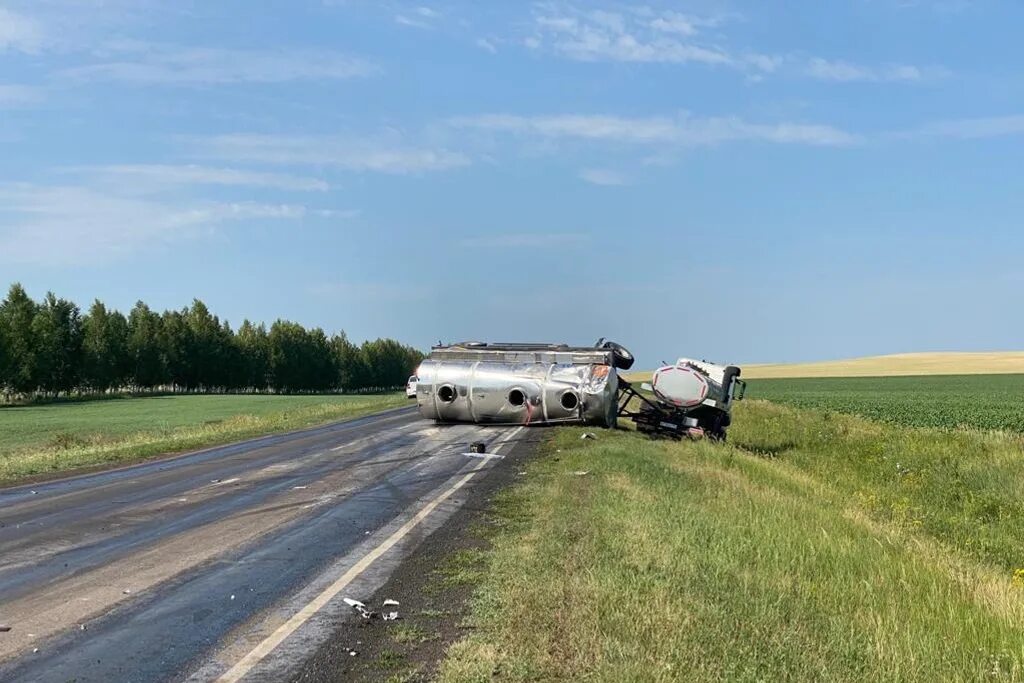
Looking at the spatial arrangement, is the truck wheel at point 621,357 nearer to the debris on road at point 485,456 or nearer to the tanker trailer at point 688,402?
the tanker trailer at point 688,402

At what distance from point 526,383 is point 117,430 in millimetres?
25624

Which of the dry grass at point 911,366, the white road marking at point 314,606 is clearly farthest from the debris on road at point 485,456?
the dry grass at point 911,366

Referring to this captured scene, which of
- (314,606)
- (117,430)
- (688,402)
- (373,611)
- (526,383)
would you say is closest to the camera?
(373,611)

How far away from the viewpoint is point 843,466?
73.7ft

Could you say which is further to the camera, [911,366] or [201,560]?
[911,366]

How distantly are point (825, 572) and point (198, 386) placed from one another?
111 meters

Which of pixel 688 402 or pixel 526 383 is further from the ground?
pixel 526 383

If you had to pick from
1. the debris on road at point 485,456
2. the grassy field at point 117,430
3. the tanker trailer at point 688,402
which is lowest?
the grassy field at point 117,430

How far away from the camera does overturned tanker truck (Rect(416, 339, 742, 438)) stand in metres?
24.4

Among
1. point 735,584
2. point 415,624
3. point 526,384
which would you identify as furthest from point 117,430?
point 735,584

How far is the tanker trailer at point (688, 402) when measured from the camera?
2414 centimetres

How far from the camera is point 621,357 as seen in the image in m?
27.2

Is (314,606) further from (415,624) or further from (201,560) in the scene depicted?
(201,560)

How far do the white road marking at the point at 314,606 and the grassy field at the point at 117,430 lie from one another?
10456 millimetres
